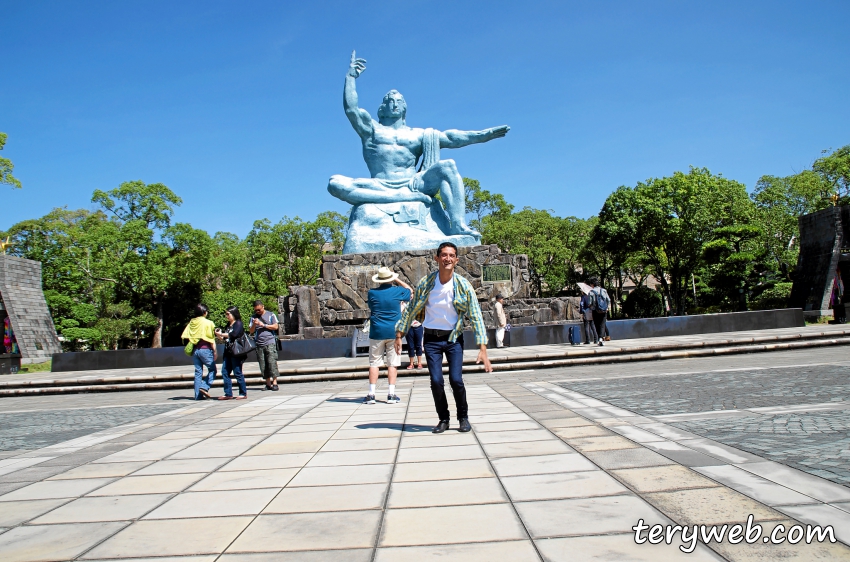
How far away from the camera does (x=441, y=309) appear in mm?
4688

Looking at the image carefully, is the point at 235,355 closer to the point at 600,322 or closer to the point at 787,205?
the point at 600,322

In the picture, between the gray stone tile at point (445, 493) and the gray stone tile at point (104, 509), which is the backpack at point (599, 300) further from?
the gray stone tile at point (104, 509)

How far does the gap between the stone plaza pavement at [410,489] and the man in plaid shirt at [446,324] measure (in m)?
0.27

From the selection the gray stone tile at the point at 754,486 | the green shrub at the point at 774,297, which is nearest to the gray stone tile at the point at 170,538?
the gray stone tile at the point at 754,486

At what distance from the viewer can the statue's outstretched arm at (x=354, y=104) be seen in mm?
16922

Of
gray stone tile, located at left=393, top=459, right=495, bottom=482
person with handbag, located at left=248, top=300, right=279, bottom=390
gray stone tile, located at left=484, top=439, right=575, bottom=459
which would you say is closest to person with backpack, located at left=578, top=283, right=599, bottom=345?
person with handbag, located at left=248, top=300, right=279, bottom=390

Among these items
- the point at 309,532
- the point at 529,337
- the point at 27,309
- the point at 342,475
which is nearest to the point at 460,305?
the point at 342,475

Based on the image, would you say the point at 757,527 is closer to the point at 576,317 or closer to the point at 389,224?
the point at 576,317

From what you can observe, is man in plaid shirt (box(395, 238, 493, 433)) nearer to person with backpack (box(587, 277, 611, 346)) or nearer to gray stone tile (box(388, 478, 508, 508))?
gray stone tile (box(388, 478, 508, 508))

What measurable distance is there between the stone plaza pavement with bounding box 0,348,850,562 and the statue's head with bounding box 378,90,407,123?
44.9 ft

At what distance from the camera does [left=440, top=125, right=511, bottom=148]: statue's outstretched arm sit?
17375mm

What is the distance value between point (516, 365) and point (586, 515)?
789 centimetres

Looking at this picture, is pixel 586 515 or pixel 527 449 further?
pixel 527 449

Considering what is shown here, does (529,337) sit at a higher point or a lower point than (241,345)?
lower
